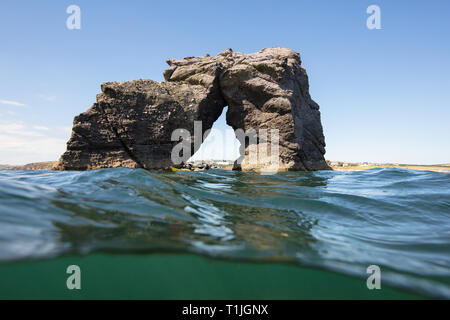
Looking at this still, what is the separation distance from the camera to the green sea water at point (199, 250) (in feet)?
4.72

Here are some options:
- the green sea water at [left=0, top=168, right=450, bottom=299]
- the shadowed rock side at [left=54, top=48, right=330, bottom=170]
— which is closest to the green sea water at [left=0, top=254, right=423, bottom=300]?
the green sea water at [left=0, top=168, right=450, bottom=299]

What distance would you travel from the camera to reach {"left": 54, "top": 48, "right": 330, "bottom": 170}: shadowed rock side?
13398 millimetres

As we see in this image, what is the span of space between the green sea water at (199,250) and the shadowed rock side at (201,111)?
10993 mm

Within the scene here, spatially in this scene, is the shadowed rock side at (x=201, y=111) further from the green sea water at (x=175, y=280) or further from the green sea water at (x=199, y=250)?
the green sea water at (x=175, y=280)

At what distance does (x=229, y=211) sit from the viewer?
3.25m

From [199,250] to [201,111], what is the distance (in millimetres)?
14121

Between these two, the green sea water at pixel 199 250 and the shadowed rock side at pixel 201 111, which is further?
the shadowed rock side at pixel 201 111

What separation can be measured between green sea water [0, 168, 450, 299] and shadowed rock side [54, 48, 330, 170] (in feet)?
36.1

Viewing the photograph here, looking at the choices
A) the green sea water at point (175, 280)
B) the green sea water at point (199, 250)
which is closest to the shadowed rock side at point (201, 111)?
the green sea water at point (199, 250)

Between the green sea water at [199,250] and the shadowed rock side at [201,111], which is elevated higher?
the shadowed rock side at [201,111]

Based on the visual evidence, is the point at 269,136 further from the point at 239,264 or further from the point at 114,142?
the point at 239,264

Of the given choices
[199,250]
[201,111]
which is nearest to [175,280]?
[199,250]

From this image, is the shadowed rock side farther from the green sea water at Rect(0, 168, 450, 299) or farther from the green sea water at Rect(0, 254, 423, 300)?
the green sea water at Rect(0, 254, 423, 300)

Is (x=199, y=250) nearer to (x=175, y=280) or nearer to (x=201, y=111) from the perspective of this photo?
(x=175, y=280)
